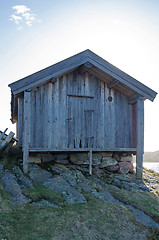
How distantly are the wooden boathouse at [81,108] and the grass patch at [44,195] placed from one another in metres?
2.11

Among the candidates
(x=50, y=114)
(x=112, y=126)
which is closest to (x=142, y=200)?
(x=112, y=126)

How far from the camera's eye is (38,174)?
869 cm

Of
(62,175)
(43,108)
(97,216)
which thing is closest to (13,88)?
(43,108)

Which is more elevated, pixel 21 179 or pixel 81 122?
pixel 81 122

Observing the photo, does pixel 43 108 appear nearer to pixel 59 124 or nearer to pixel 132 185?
pixel 59 124

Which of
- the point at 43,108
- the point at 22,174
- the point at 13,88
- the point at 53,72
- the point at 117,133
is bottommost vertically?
the point at 22,174

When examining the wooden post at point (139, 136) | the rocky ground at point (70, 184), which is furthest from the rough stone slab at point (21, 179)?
the wooden post at point (139, 136)

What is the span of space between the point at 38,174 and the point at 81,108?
367 centimetres

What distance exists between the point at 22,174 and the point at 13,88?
3.61 m

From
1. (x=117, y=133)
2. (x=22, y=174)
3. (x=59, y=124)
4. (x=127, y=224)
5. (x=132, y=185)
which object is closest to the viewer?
(x=127, y=224)

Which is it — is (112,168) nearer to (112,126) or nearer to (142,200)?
(112,126)

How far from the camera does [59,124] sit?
32.2 feet

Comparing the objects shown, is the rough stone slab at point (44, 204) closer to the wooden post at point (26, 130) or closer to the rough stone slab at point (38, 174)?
the rough stone slab at point (38, 174)

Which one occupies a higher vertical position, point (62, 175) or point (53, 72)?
point (53, 72)
